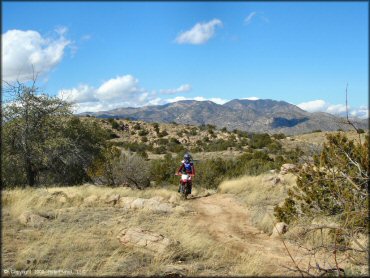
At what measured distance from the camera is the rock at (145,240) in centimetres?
838

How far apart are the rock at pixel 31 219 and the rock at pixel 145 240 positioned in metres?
2.61

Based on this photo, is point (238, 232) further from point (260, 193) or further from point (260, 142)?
point (260, 142)

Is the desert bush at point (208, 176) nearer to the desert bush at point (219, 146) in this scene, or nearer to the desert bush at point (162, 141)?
the desert bush at point (219, 146)

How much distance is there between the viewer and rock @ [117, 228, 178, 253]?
838 centimetres

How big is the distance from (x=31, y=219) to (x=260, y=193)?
970cm

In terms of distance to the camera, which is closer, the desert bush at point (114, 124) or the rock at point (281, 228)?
the rock at point (281, 228)

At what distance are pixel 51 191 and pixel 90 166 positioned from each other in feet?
21.2

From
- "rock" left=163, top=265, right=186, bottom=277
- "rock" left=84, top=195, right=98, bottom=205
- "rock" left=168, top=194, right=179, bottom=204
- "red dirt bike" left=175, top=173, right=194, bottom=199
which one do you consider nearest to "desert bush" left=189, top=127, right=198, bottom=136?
"red dirt bike" left=175, top=173, right=194, bottom=199

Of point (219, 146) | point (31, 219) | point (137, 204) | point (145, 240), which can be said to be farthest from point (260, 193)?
point (219, 146)

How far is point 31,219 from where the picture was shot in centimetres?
1041

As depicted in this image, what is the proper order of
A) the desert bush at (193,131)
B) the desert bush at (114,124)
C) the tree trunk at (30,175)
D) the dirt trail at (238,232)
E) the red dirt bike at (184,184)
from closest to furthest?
the dirt trail at (238,232) < the red dirt bike at (184,184) < the tree trunk at (30,175) < the desert bush at (114,124) < the desert bush at (193,131)

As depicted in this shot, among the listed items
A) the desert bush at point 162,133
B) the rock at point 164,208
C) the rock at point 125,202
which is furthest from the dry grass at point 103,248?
the desert bush at point 162,133

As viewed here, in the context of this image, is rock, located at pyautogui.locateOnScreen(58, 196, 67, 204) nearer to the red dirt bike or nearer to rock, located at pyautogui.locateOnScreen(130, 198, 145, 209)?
rock, located at pyautogui.locateOnScreen(130, 198, 145, 209)

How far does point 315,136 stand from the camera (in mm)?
41531
